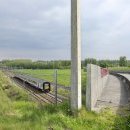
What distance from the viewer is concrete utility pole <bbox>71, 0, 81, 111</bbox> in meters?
12.7

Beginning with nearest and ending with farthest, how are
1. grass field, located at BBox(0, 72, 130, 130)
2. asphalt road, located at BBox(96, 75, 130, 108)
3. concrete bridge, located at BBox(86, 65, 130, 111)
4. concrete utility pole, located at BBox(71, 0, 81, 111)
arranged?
grass field, located at BBox(0, 72, 130, 130), concrete utility pole, located at BBox(71, 0, 81, 111), concrete bridge, located at BBox(86, 65, 130, 111), asphalt road, located at BBox(96, 75, 130, 108)

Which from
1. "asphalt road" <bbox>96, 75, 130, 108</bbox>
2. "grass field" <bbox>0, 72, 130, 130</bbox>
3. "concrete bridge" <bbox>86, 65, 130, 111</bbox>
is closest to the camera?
"grass field" <bbox>0, 72, 130, 130</bbox>

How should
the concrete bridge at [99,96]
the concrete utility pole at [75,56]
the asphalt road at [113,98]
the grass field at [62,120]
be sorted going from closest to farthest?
the grass field at [62,120], the concrete utility pole at [75,56], the concrete bridge at [99,96], the asphalt road at [113,98]

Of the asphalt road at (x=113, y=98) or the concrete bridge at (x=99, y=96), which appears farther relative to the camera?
the asphalt road at (x=113, y=98)

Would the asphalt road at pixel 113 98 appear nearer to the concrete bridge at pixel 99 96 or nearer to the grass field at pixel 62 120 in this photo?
the concrete bridge at pixel 99 96

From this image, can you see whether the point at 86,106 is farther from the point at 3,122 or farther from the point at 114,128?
the point at 3,122

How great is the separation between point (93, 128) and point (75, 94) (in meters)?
1.94

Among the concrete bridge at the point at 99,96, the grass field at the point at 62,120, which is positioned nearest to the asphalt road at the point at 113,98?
Answer: the concrete bridge at the point at 99,96

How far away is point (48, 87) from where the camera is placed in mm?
24359

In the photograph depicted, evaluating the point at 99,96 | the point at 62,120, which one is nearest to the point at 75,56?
the point at 62,120

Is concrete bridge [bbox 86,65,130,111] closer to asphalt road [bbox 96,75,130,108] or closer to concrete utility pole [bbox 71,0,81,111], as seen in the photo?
asphalt road [bbox 96,75,130,108]

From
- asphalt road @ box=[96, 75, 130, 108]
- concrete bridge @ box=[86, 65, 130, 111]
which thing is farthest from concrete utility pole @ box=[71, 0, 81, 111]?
asphalt road @ box=[96, 75, 130, 108]

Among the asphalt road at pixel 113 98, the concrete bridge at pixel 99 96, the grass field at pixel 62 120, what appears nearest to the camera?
the grass field at pixel 62 120

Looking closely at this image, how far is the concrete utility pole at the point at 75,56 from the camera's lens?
12727 millimetres
